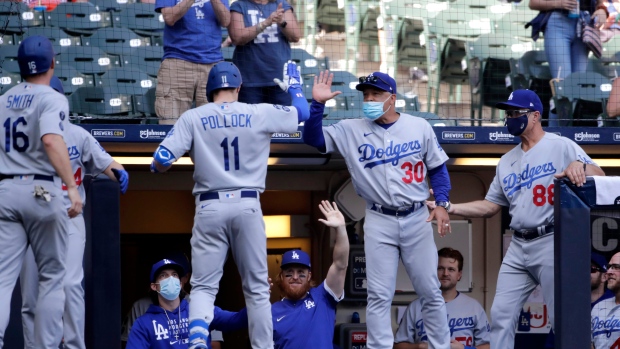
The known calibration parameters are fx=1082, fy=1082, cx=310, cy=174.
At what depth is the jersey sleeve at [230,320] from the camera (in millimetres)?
6465

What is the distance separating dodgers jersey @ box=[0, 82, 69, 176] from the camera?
5.33 m

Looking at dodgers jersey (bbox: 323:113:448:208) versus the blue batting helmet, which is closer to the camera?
the blue batting helmet

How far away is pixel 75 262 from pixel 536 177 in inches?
109

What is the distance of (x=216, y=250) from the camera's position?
19.3 feet

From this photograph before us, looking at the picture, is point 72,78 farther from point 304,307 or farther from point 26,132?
point 26,132

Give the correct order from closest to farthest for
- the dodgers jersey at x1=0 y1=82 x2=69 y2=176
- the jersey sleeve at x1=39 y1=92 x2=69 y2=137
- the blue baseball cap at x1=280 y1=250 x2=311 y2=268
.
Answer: the jersey sleeve at x1=39 y1=92 x2=69 y2=137 < the dodgers jersey at x1=0 y1=82 x2=69 y2=176 < the blue baseball cap at x1=280 y1=250 x2=311 y2=268

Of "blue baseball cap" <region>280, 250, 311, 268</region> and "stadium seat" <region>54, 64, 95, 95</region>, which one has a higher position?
"stadium seat" <region>54, 64, 95, 95</region>

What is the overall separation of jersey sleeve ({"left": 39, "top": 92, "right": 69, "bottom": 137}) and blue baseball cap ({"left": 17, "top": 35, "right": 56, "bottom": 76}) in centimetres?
16

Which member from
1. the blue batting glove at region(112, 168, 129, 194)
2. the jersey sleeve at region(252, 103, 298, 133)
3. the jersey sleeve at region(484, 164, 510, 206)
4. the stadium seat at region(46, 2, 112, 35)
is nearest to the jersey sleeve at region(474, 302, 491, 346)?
the jersey sleeve at region(484, 164, 510, 206)

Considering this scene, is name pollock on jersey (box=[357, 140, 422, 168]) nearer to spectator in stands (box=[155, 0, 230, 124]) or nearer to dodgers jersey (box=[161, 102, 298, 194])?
dodgers jersey (box=[161, 102, 298, 194])

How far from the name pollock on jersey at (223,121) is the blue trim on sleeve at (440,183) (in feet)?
4.35

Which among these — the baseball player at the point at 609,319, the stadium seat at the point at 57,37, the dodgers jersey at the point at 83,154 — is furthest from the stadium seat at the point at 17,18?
the baseball player at the point at 609,319

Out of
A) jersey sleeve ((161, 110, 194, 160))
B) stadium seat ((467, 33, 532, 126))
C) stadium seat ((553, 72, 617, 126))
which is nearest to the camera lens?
jersey sleeve ((161, 110, 194, 160))

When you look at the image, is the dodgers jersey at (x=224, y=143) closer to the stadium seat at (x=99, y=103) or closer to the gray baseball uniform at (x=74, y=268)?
the gray baseball uniform at (x=74, y=268)
